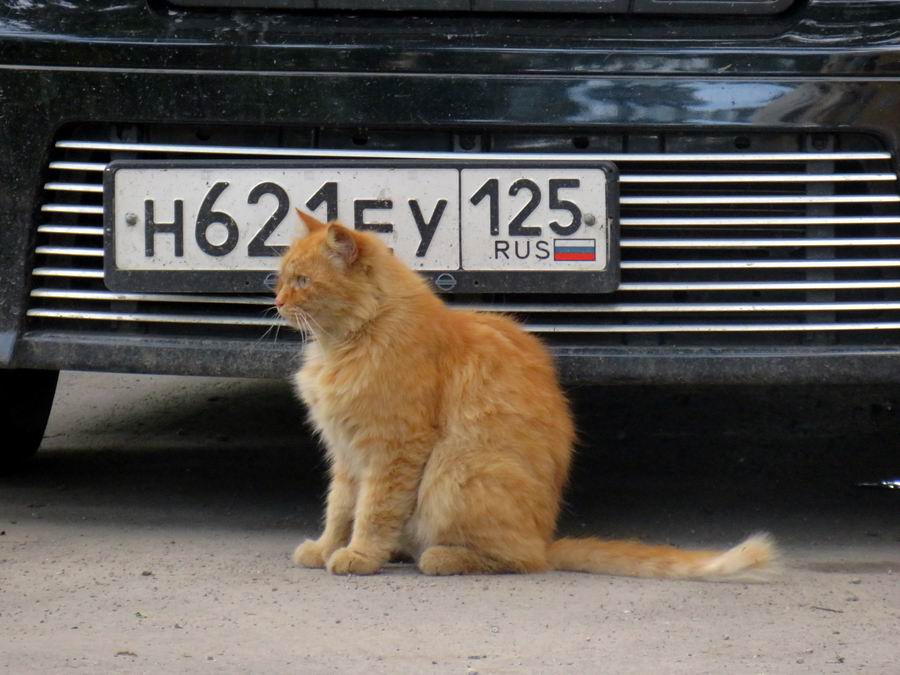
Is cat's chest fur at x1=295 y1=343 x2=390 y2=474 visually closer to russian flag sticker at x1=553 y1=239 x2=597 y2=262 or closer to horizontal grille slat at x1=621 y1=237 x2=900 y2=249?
russian flag sticker at x1=553 y1=239 x2=597 y2=262

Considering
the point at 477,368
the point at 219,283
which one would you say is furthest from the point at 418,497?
the point at 219,283

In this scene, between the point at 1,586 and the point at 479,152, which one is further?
the point at 479,152

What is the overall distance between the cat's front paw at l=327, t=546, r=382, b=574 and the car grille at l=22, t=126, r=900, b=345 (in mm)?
583

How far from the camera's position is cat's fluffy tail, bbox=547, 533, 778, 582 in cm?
332

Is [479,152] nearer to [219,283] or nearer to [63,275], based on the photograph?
[219,283]

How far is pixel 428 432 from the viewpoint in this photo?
11.1 ft

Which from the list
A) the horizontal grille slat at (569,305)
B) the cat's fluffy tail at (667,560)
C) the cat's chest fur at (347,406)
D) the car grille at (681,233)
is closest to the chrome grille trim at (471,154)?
the car grille at (681,233)

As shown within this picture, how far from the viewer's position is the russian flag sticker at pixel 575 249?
3473mm

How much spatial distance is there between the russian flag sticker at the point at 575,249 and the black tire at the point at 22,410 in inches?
60.4

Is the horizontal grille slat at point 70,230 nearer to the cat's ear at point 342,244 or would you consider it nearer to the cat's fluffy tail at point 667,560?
the cat's ear at point 342,244

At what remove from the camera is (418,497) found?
3.39 metres

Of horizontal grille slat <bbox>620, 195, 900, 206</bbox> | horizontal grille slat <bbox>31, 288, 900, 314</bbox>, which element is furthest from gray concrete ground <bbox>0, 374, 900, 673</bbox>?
horizontal grille slat <bbox>620, 195, 900, 206</bbox>

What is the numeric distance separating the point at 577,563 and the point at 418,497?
0.38 m

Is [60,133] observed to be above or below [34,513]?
above
